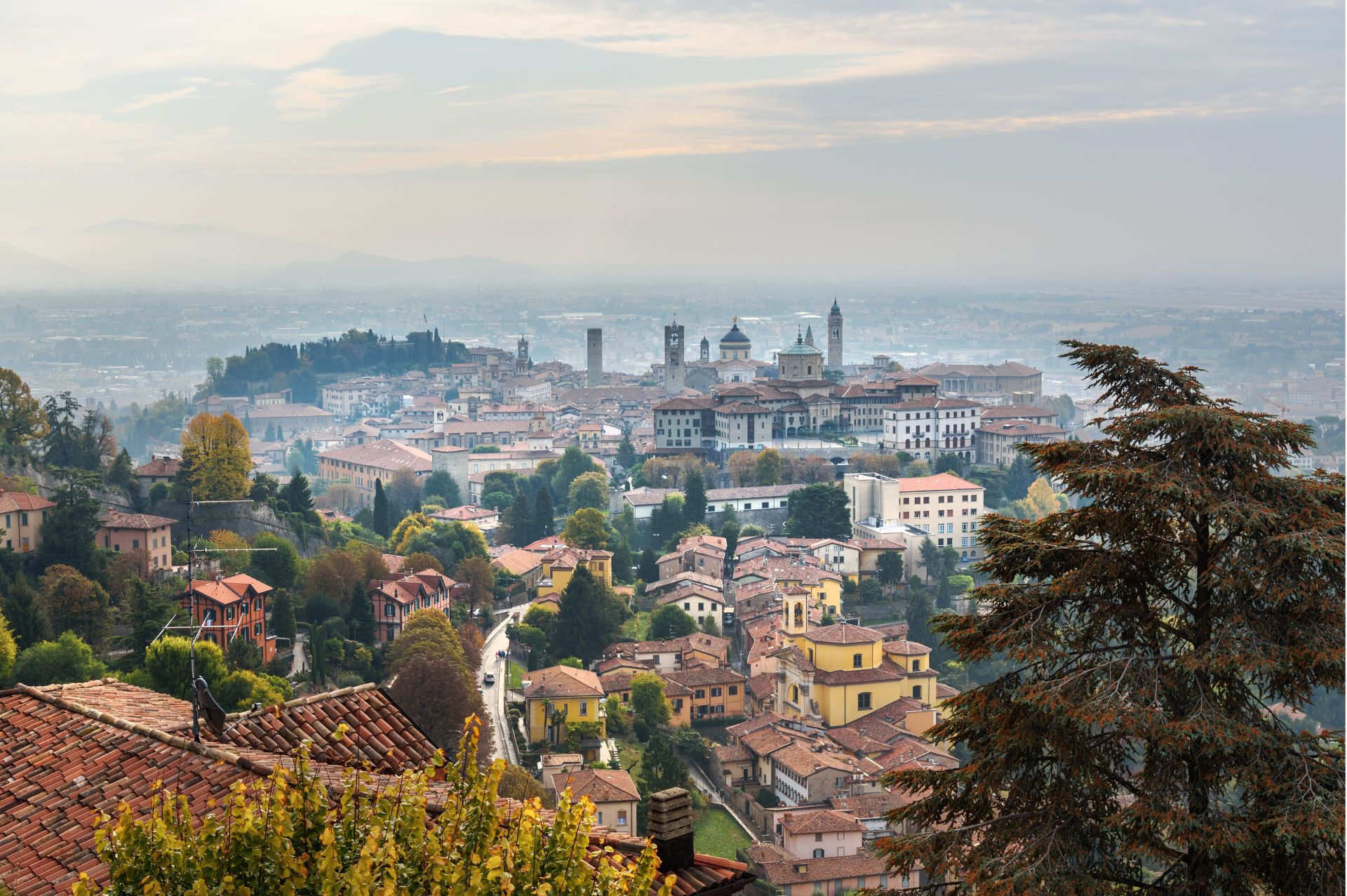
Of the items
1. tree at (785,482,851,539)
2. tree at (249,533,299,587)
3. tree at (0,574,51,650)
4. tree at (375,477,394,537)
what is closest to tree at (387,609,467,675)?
tree at (249,533,299,587)

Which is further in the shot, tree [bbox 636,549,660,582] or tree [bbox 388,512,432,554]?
tree [bbox 636,549,660,582]

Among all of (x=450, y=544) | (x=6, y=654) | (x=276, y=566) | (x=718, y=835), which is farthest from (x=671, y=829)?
(x=450, y=544)

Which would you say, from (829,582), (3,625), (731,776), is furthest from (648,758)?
(829,582)

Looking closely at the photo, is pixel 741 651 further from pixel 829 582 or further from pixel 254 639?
pixel 254 639

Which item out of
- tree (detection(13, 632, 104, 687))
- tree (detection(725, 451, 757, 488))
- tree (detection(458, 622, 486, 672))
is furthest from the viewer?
tree (detection(725, 451, 757, 488))

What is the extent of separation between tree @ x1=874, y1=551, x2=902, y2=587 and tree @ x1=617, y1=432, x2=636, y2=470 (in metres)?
9.69

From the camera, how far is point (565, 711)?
1139cm

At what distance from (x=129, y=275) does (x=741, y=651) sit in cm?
1775

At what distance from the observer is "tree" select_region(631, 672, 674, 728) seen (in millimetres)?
12305

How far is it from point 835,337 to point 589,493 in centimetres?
1962

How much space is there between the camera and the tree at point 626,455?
2808 centimetres

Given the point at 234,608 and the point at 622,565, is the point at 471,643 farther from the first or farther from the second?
the point at 622,565

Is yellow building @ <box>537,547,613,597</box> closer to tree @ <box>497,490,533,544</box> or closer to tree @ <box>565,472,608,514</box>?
tree @ <box>497,490,533,544</box>

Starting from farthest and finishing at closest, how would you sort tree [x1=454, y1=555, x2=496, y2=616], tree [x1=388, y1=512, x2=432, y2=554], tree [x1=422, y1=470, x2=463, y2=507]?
tree [x1=422, y1=470, x2=463, y2=507] → tree [x1=388, y1=512, x2=432, y2=554] → tree [x1=454, y1=555, x2=496, y2=616]
